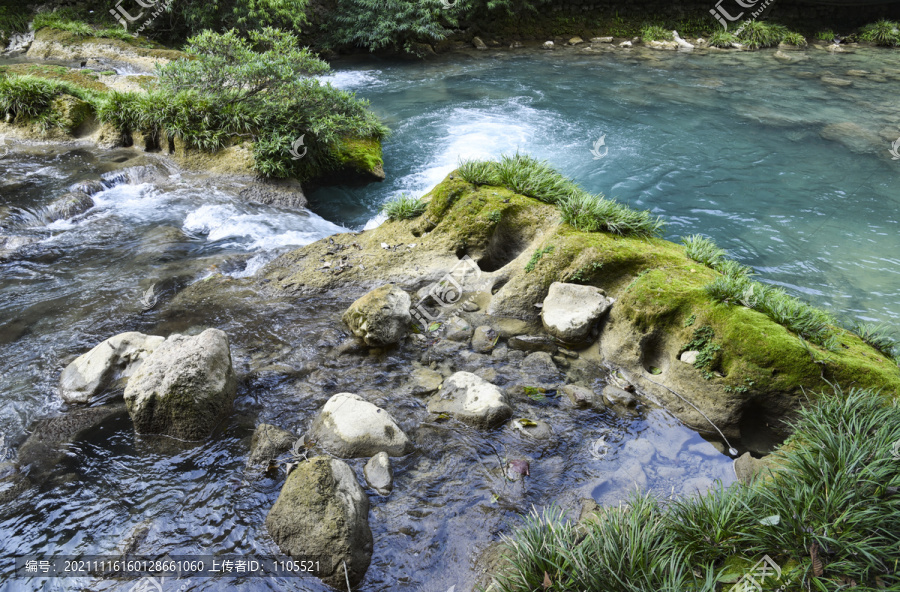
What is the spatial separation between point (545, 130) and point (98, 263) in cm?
1180

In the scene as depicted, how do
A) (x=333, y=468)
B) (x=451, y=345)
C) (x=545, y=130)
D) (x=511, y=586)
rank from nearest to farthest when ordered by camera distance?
(x=511, y=586) < (x=333, y=468) < (x=451, y=345) < (x=545, y=130)

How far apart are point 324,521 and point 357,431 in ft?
3.29

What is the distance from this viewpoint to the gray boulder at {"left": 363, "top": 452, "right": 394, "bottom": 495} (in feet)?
13.8

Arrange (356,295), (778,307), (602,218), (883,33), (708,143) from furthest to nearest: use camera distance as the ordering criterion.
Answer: (883,33) → (708,143) → (356,295) → (602,218) → (778,307)

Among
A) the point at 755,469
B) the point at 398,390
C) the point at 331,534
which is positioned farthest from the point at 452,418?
the point at 755,469

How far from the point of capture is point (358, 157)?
441 inches

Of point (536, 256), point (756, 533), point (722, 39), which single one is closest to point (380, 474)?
point (756, 533)

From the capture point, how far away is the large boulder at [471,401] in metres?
4.85

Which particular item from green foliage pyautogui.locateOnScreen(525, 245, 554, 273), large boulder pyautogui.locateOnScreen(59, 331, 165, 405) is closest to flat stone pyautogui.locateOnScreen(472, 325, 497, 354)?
green foliage pyautogui.locateOnScreen(525, 245, 554, 273)

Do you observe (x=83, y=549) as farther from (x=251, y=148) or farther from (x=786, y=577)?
(x=251, y=148)

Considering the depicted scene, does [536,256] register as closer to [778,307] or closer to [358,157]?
[778,307]

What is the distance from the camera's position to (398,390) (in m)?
5.30

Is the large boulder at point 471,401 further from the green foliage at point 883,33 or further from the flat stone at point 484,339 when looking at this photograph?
the green foliage at point 883,33

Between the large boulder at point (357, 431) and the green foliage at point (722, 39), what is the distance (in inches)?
1116
